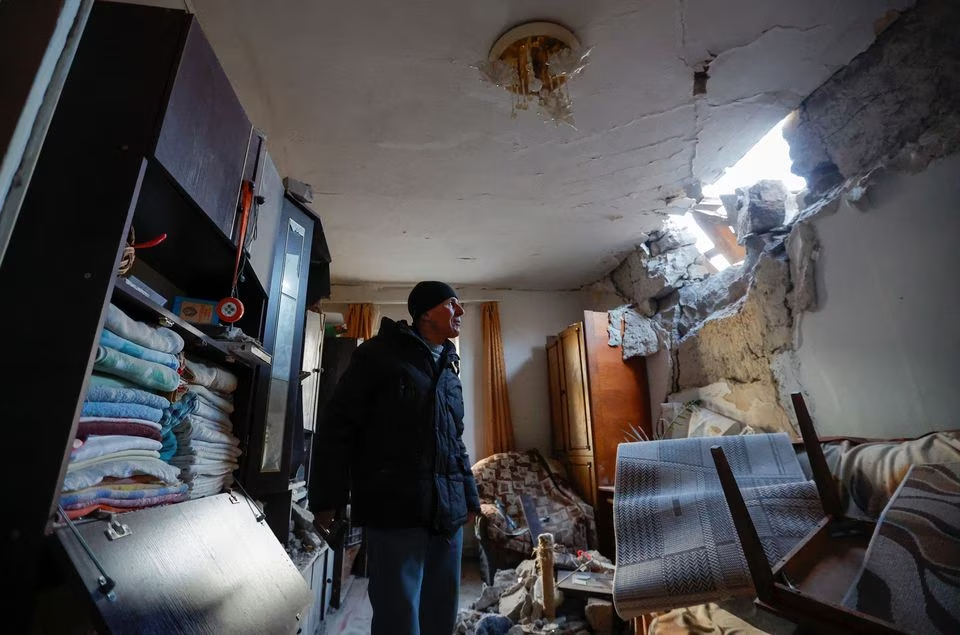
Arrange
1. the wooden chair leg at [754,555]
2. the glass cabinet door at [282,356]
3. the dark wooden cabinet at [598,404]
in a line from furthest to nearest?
the dark wooden cabinet at [598,404] < the glass cabinet door at [282,356] < the wooden chair leg at [754,555]

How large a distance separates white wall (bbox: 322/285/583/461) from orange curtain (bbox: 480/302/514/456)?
78 mm

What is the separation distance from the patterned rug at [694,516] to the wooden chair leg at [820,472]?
1.7 inches

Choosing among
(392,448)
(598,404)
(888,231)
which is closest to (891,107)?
(888,231)

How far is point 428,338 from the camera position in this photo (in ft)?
5.45

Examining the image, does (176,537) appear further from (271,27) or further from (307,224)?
(271,27)

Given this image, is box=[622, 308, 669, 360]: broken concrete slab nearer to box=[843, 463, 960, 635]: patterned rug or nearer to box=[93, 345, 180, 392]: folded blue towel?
box=[843, 463, 960, 635]: patterned rug

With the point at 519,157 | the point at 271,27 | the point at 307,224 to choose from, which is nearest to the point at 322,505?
the point at 307,224

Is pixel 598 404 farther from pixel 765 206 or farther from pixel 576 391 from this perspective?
pixel 765 206

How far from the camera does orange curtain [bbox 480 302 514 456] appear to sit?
13.9ft

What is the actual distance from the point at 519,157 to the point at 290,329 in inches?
61.9

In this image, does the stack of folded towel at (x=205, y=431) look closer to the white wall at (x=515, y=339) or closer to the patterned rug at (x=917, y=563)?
the patterned rug at (x=917, y=563)

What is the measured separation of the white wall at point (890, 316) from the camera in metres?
1.55

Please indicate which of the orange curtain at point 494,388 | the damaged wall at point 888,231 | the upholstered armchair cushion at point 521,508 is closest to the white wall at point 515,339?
the orange curtain at point 494,388

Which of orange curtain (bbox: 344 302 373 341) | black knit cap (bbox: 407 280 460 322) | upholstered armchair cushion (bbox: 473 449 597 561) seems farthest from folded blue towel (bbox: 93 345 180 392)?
orange curtain (bbox: 344 302 373 341)
